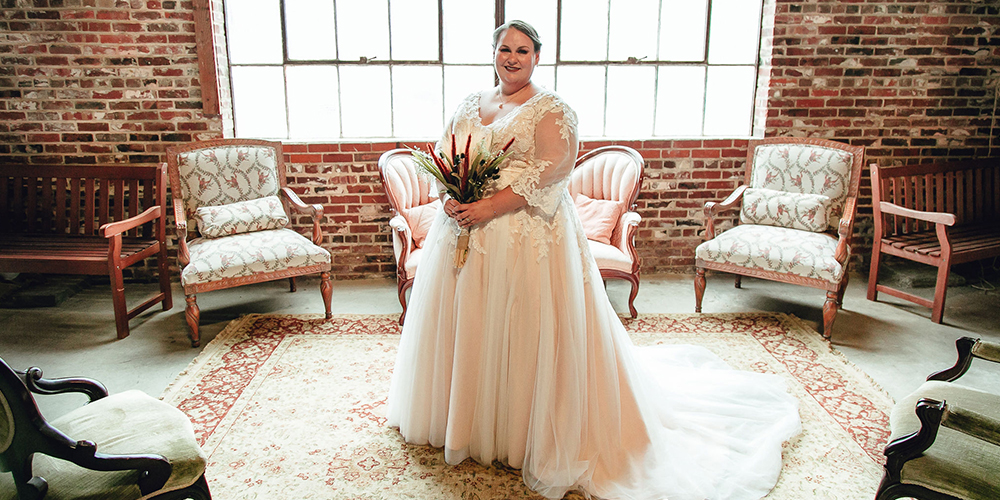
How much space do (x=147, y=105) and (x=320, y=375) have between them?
2.59 metres

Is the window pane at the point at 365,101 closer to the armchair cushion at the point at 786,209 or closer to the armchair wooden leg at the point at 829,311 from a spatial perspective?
the armchair cushion at the point at 786,209

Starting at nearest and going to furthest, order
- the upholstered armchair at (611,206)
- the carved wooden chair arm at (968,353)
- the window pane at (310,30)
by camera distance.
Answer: the carved wooden chair arm at (968,353) < the upholstered armchair at (611,206) < the window pane at (310,30)

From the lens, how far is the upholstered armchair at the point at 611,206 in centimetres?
388

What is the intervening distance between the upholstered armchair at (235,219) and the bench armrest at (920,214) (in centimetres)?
368

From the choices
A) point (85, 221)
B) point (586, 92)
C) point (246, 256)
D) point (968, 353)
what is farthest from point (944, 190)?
point (85, 221)

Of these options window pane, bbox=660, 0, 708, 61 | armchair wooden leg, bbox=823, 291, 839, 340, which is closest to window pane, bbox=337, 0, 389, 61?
window pane, bbox=660, 0, 708, 61

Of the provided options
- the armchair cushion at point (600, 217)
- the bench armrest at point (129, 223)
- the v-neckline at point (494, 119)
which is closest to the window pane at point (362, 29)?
the bench armrest at point (129, 223)

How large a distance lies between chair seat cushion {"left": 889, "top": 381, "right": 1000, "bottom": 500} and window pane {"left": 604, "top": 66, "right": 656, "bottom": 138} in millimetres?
3285

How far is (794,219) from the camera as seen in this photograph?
4.13 m

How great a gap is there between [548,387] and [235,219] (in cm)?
265

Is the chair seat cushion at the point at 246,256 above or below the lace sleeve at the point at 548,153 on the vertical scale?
below

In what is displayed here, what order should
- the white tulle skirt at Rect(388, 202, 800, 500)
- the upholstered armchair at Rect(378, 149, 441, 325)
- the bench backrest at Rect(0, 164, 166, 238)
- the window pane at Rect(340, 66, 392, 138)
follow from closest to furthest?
the white tulle skirt at Rect(388, 202, 800, 500) → the upholstered armchair at Rect(378, 149, 441, 325) → the bench backrest at Rect(0, 164, 166, 238) → the window pane at Rect(340, 66, 392, 138)

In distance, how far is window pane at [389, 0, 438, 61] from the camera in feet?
15.2

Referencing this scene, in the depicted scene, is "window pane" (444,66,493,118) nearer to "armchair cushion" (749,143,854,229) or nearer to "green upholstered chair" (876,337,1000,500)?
"armchair cushion" (749,143,854,229)
